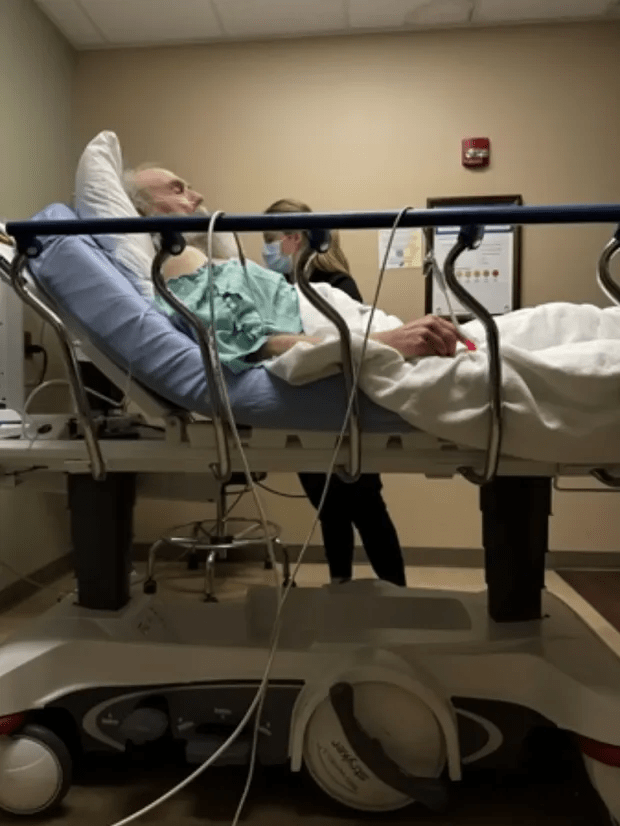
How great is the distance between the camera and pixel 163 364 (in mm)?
1017

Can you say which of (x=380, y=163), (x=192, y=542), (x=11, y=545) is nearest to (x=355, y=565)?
(x=192, y=542)

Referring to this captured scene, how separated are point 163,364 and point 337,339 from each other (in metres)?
0.26

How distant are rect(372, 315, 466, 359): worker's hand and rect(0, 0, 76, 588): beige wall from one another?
1466 mm

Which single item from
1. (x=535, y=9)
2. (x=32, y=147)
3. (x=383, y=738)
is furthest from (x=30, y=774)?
(x=535, y=9)

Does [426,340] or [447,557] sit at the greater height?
[426,340]

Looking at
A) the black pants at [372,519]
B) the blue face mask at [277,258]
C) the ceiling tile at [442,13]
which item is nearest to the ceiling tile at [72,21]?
the ceiling tile at [442,13]

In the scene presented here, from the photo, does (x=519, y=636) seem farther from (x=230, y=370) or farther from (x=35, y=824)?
(x=35, y=824)

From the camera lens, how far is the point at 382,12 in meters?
2.68

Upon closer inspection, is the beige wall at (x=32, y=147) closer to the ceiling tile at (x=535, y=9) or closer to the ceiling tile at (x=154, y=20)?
the ceiling tile at (x=154, y=20)

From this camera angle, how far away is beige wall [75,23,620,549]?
2.74 m

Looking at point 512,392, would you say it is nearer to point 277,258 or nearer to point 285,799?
point 285,799

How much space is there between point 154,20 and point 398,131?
41.2 inches

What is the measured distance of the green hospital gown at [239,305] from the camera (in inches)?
42.1

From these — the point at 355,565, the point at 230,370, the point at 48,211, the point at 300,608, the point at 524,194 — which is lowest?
the point at 355,565
